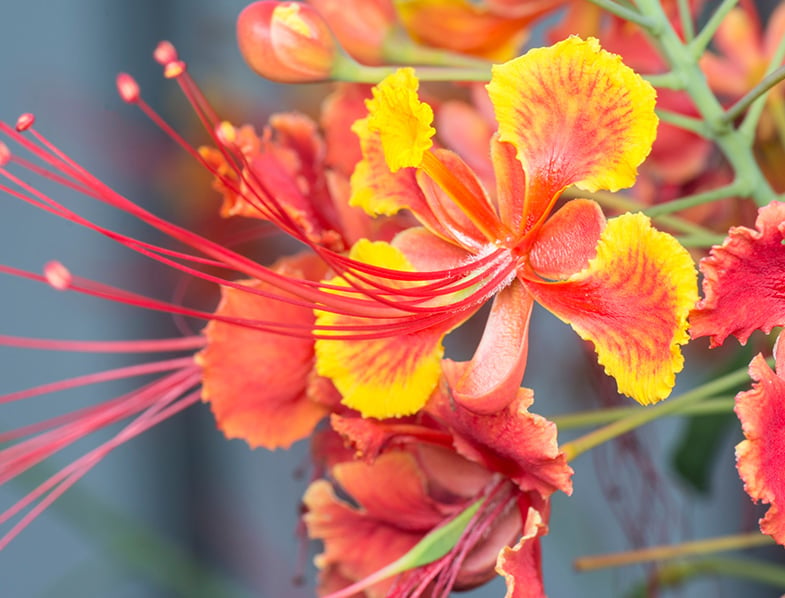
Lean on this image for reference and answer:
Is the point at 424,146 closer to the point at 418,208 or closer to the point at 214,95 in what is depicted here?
the point at 418,208

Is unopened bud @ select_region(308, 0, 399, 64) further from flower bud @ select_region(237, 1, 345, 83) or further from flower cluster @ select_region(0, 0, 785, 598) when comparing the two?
flower bud @ select_region(237, 1, 345, 83)

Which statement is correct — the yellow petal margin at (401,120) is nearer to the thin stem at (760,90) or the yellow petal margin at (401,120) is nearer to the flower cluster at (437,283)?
the flower cluster at (437,283)

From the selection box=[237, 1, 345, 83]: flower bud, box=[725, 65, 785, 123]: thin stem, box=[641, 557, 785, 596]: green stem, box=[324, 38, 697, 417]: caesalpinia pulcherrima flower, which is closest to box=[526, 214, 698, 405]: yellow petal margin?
box=[324, 38, 697, 417]: caesalpinia pulcherrima flower

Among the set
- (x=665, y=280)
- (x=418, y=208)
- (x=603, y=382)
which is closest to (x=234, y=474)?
(x=603, y=382)

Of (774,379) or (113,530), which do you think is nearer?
(774,379)

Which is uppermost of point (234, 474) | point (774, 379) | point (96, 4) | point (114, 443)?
point (96, 4)

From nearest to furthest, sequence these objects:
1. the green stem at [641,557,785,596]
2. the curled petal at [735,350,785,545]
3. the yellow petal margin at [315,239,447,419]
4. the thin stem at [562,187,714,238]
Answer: the curled petal at [735,350,785,545] → the yellow petal margin at [315,239,447,419] → the thin stem at [562,187,714,238] → the green stem at [641,557,785,596]

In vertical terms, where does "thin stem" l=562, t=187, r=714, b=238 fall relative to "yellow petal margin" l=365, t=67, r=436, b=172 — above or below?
below

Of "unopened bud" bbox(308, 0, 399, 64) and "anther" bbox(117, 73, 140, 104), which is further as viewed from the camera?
"unopened bud" bbox(308, 0, 399, 64)
